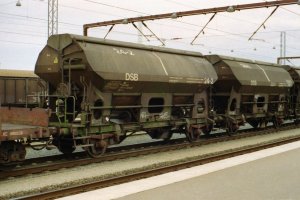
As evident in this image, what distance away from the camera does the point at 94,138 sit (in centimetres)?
1220

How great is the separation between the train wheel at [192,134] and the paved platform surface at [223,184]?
16.4 feet

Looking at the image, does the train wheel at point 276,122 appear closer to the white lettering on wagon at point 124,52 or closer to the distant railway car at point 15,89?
the white lettering on wagon at point 124,52

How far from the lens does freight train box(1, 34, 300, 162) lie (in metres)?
12.0

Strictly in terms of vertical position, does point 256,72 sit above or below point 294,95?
above

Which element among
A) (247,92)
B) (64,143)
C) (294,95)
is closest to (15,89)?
(64,143)

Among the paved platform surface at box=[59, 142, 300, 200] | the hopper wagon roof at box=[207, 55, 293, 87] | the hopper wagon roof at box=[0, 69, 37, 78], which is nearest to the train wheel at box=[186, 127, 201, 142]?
the hopper wagon roof at box=[207, 55, 293, 87]

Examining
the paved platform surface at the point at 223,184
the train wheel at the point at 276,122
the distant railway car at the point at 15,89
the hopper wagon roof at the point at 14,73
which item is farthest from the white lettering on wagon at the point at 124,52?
the hopper wagon roof at the point at 14,73

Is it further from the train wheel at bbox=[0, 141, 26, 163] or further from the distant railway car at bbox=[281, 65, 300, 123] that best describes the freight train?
the distant railway car at bbox=[281, 65, 300, 123]

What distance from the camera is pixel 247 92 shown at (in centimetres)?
1959

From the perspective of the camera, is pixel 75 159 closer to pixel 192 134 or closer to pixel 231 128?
pixel 192 134

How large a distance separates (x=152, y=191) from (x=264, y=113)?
1490 centimetres

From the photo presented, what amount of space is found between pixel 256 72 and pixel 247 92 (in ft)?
4.86

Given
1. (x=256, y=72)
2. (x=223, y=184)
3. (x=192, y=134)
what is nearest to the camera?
(x=223, y=184)

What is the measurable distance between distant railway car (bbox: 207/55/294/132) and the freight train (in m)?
0.09
